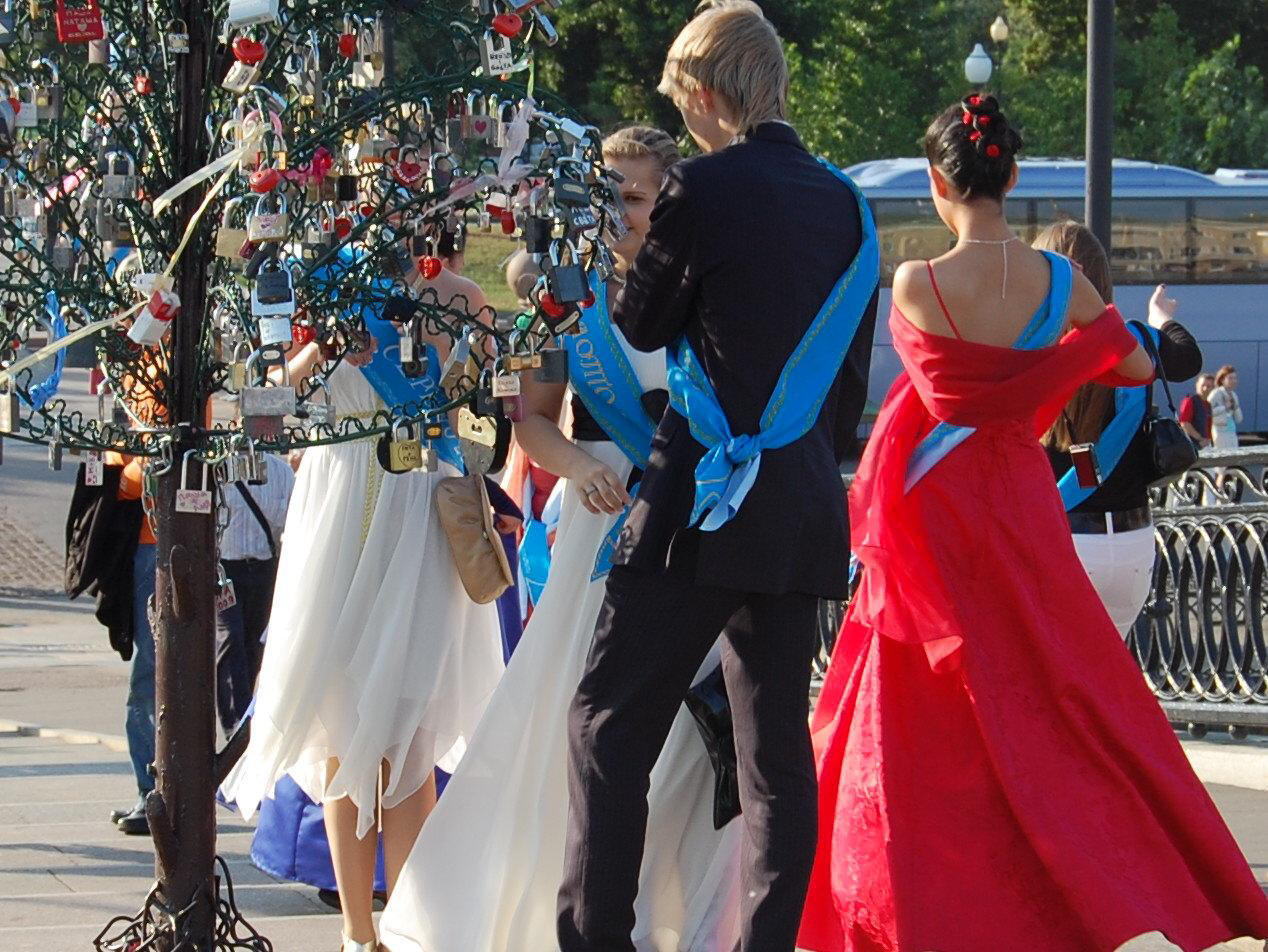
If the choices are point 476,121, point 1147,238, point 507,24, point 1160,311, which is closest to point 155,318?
point 476,121

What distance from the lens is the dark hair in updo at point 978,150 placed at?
462cm

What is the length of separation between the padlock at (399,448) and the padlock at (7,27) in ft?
3.18

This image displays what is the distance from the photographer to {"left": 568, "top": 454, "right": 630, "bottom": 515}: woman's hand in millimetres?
4168

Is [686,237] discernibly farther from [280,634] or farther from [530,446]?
[280,634]

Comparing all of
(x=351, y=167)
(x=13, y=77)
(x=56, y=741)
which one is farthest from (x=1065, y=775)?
(x=56, y=741)

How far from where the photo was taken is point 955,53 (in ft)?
136

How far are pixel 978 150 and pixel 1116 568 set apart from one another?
1.37 meters

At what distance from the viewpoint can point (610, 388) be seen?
14.2 ft

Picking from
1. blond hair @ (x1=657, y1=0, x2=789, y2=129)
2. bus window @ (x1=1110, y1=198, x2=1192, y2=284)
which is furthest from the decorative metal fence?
bus window @ (x1=1110, y1=198, x2=1192, y2=284)

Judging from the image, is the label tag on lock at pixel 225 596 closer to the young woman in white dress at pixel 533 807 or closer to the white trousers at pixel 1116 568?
the young woman in white dress at pixel 533 807

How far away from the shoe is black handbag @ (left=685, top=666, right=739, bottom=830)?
285 centimetres

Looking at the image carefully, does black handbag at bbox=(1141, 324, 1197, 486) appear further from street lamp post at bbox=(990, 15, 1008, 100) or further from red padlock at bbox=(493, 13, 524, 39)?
street lamp post at bbox=(990, 15, 1008, 100)

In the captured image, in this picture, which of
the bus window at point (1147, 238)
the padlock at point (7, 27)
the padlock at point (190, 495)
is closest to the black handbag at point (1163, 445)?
the padlock at point (190, 495)

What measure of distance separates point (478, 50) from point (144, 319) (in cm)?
78
